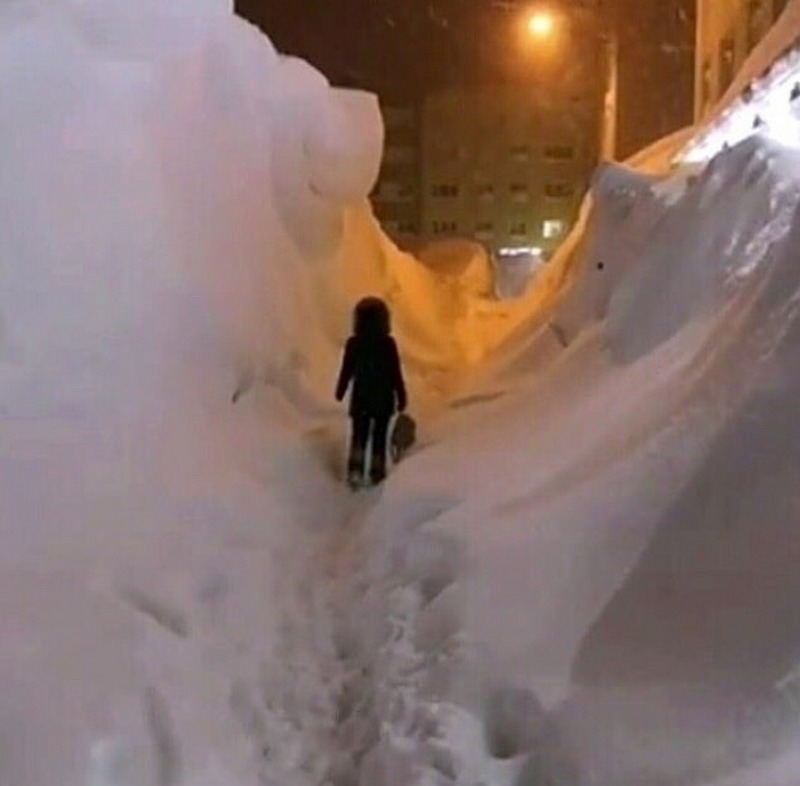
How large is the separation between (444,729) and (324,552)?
267cm

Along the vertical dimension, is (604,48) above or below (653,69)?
above

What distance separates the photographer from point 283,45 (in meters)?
25.7

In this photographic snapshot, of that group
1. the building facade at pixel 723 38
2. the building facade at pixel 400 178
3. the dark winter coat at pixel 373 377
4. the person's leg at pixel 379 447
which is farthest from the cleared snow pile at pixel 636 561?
the building facade at pixel 400 178

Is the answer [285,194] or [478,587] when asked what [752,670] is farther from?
[285,194]

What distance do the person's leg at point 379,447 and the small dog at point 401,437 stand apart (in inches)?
6.3

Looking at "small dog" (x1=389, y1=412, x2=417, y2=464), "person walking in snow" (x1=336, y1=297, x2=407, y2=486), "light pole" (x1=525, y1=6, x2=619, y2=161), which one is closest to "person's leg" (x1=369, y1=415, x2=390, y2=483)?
"person walking in snow" (x1=336, y1=297, x2=407, y2=486)

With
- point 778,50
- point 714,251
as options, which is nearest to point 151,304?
point 714,251

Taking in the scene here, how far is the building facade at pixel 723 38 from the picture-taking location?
20.5 metres

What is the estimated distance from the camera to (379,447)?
9.20m

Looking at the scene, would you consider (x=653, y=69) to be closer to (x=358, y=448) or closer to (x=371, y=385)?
(x=371, y=385)

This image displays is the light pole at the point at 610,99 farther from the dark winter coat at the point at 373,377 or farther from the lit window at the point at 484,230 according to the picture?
the dark winter coat at the point at 373,377

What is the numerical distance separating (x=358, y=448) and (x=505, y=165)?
1885cm

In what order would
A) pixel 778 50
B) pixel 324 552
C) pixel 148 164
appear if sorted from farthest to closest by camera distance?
1. pixel 778 50
2. pixel 148 164
3. pixel 324 552

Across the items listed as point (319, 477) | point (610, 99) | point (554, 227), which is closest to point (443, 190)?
point (554, 227)
